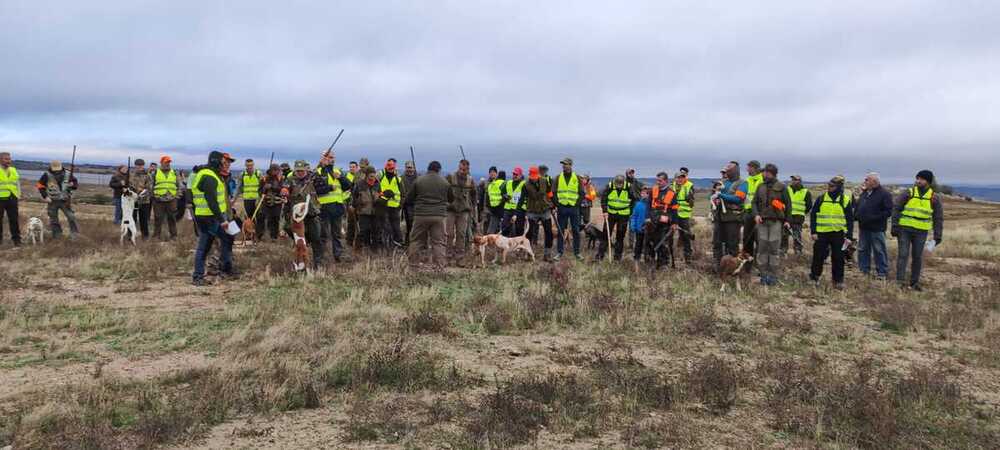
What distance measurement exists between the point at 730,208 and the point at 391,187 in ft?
19.5

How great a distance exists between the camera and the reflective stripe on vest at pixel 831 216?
976 cm

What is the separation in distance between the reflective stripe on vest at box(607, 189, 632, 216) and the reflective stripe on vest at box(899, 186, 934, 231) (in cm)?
442

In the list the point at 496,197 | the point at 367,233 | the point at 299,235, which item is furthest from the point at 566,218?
the point at 299,235

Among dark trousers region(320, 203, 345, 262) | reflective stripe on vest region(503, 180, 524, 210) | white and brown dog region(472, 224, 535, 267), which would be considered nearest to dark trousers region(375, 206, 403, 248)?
dark trousers region(320, 203, 345, 262)

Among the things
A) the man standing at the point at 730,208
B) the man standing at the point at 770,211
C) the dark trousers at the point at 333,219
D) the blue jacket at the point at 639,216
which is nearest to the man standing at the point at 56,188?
the dark trousers at the point at 333,219

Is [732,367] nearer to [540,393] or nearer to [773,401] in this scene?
[773,401]

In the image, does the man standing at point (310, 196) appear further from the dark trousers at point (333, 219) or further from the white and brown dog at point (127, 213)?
the white and brown dog at point (127, 213)

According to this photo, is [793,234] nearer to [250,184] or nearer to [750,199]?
[750,199]

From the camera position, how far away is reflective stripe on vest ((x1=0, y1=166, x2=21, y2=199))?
1212 centimetres

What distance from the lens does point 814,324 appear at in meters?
7.58

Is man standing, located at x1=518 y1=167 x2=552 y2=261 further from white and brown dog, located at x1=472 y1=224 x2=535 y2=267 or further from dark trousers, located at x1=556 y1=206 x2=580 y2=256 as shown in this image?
white and brown dog, located at x1=472 y1=224 x2=535 y2=267

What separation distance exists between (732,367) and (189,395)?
4592 mm

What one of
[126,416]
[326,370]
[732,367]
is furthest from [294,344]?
[732,367]

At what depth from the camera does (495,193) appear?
1384cm
